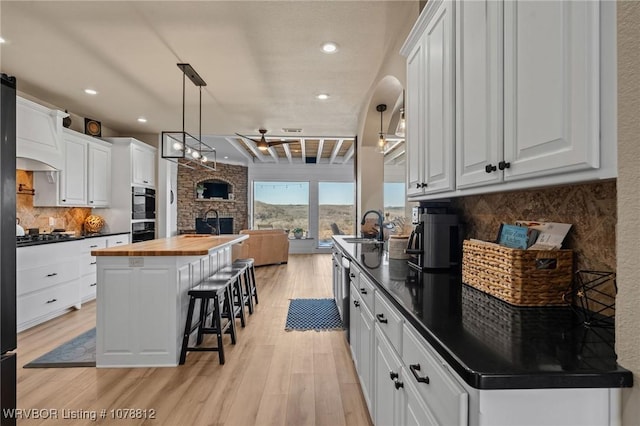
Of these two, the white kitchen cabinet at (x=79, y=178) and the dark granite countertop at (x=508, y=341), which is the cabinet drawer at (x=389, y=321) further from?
the white kitchen cabinet at (x=79, y=178)

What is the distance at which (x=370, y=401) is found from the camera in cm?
186

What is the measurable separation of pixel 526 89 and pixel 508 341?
2.39 feet

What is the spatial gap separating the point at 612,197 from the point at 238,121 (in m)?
5.35

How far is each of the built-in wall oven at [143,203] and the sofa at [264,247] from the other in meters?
1.86

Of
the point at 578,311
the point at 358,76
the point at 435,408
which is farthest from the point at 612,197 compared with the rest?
the point at 358,76

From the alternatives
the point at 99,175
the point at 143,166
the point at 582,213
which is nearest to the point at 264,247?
the point at 143,166

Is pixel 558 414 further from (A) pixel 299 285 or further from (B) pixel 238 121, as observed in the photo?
(B) pixel 238 121

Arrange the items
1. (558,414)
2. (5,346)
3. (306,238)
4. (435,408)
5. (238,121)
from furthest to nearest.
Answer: (306,238) → (238,121) → (5,346) → (435,408) → (558,414)

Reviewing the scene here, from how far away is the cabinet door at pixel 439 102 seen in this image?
156 centimetres

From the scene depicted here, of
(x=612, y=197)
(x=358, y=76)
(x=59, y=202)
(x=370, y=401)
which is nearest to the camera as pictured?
(x=612, y=197)

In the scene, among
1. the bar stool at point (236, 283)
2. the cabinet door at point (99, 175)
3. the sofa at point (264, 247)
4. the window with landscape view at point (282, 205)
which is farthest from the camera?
the window with landscape view at point (282, 205)

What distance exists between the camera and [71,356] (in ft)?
9.62

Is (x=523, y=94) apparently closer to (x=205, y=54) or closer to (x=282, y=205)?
(x=205, y=54)

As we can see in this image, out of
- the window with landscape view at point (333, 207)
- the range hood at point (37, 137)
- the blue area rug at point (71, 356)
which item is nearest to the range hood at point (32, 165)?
the range hood at point (37, 137)
